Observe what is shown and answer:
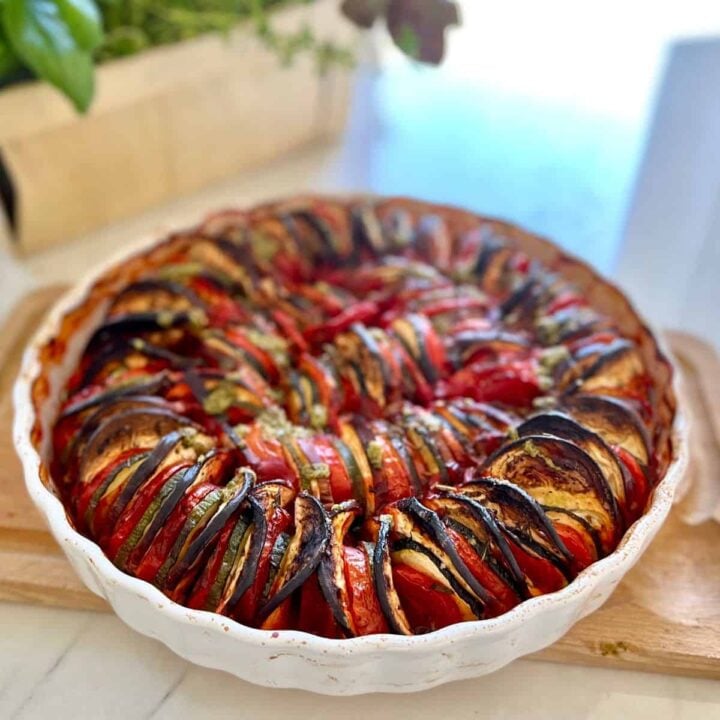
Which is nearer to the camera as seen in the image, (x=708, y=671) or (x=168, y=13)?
(x=708, y=671)

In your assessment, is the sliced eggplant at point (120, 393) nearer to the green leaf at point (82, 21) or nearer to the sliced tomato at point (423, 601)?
the sliced tomato at point (423, 601)

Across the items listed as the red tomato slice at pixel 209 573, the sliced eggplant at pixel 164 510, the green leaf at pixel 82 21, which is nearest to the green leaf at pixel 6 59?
the green leaf at pixel 82 21

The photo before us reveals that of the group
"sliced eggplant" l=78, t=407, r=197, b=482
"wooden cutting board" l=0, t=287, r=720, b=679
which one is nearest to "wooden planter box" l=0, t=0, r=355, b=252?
"wooden cutting board" l=0, t=287, r=720, b=679

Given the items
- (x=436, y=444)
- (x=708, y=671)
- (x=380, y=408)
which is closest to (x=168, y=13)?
(x=380, y=408)

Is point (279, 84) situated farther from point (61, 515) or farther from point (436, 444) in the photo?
point (61, 515)

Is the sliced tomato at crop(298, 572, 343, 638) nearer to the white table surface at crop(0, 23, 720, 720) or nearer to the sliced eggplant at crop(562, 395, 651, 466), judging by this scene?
the white table surface at crop(0, 23, 720, 720)

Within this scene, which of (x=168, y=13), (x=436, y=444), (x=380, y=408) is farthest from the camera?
(x=168, y=13)
